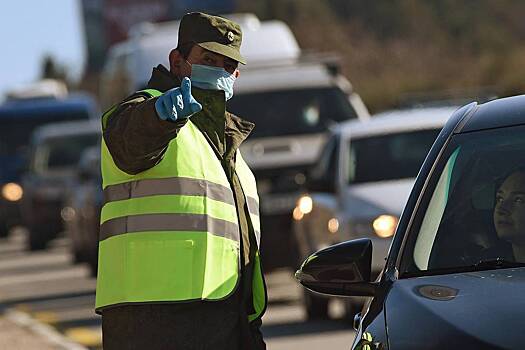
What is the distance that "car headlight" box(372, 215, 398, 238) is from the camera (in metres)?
13.3

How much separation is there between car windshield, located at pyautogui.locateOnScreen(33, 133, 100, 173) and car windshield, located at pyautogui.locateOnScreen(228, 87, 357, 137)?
1106 centimetres

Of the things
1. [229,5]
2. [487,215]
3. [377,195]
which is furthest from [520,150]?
[229,5]

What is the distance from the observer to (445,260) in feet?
18.7

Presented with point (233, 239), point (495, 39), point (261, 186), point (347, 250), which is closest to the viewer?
point (347, 250)

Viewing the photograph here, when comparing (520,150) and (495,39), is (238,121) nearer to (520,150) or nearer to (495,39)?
(520,150)

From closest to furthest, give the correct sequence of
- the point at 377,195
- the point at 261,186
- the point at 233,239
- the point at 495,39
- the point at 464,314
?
the point at 464,314, the point at 233,239, the point at 377,195, the point at 261,186, the point at 495,39

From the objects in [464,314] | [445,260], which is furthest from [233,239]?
[464,314]

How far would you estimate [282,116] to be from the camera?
18547mm

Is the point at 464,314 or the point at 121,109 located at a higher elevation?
the point at 121,109

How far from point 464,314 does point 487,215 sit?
0.96 metres

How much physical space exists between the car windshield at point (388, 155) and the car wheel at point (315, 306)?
0.95 m

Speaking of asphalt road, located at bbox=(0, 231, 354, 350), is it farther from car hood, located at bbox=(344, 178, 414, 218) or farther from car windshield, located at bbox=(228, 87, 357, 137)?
car windshield, located at bbox=(228, 87, 357, 137)

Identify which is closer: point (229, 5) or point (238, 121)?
point (238, 121)

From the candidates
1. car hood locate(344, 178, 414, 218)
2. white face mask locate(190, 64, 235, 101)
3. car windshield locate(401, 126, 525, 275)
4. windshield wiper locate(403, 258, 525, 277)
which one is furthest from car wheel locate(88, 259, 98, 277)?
windshield wiper locate(403, 258, 525, 277)
